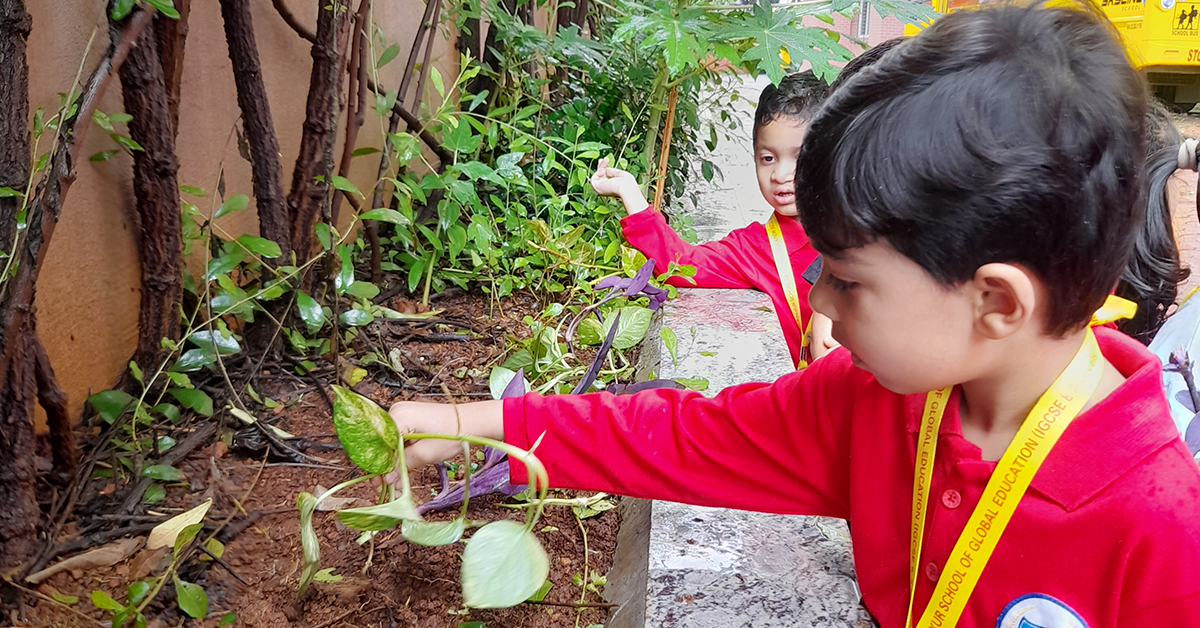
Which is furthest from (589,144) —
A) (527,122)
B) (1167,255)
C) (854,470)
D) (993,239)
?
(993,239)

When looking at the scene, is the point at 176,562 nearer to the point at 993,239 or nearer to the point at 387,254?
the point at 993,239

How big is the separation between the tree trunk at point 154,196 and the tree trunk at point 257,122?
7.8 inches

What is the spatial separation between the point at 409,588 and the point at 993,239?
94 centimetres

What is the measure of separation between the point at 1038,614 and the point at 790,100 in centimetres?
149

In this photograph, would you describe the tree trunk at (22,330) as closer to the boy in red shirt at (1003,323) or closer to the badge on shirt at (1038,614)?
the boy in red shirt at (1003,323)

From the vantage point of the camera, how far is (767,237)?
241 cm

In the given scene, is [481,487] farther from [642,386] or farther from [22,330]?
[22,330]

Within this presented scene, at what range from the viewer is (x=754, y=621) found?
1172 millimetres

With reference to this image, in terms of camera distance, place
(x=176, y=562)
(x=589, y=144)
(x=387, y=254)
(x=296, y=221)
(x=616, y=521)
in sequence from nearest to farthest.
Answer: (x=176, y=562) → (x=616, y=521) → (x=296, y=221) → (x=387, y=254) → (x=589, y=144)

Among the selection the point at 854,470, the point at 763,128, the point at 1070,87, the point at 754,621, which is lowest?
the point at 754,621

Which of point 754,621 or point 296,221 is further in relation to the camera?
point 296,221

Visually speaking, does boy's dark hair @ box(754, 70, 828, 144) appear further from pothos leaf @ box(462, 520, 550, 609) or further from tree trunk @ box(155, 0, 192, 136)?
pothos leaf @ box(462, 520, 550, 609)

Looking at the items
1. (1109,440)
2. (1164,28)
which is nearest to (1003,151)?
(1109,440)

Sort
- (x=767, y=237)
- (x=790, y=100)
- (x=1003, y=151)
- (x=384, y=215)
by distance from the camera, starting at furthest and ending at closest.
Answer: (x=767, y=237), (x=790, y=100), (x=384, y=215), (x=1003, y=151)
